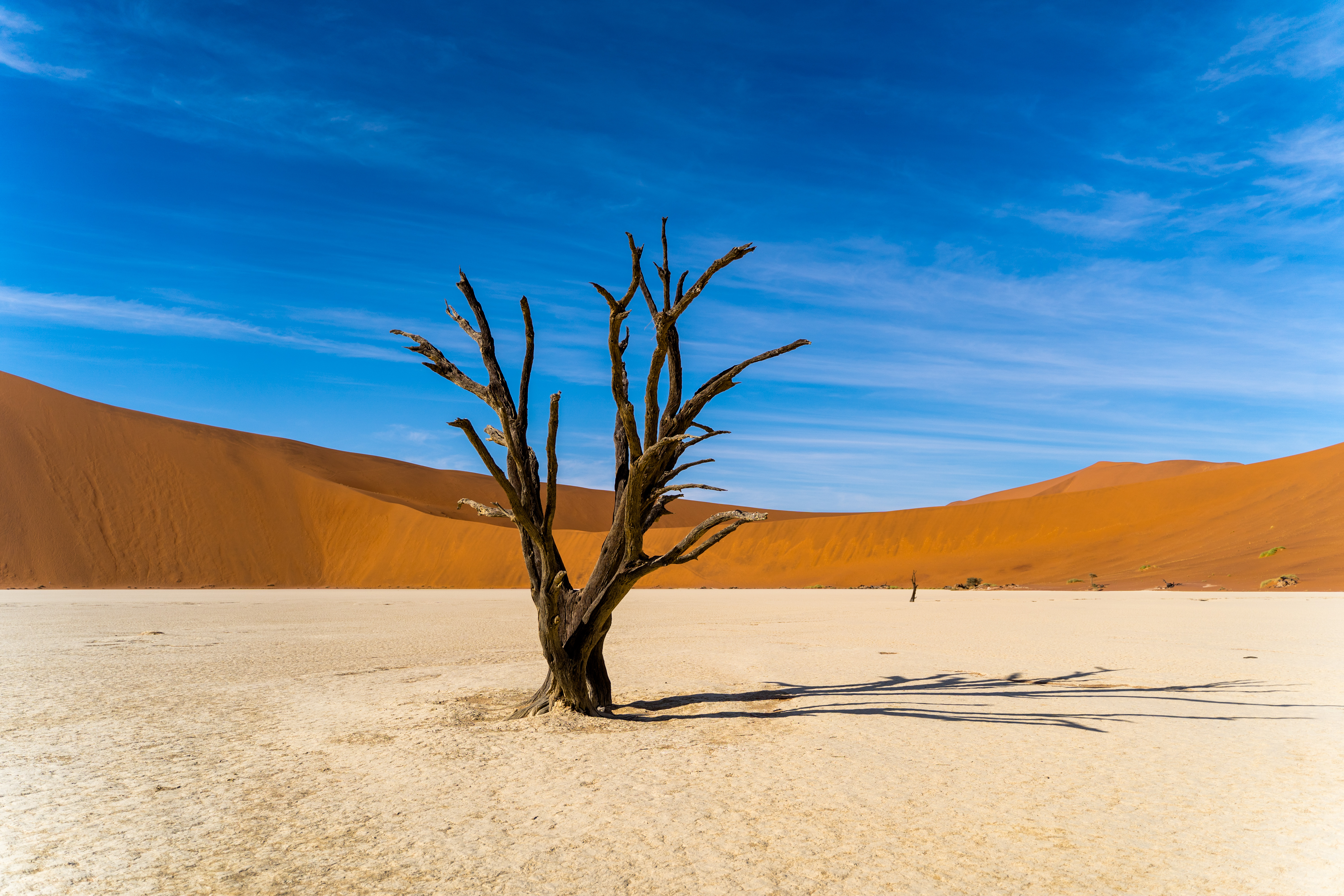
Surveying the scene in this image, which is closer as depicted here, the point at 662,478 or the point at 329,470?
the point at 662,478

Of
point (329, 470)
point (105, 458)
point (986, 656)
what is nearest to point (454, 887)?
point (986, 656)

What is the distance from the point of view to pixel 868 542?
57344mm

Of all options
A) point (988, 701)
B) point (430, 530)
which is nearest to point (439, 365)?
point (988, 701)

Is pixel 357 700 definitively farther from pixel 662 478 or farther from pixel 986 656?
pixel 986 656

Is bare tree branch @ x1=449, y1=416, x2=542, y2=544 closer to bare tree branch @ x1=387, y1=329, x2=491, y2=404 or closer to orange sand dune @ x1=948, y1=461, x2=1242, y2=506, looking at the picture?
bare tree branch @ x1=387, y1=329, x2=491, y2=404

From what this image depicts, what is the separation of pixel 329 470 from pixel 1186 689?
88619 millimetres

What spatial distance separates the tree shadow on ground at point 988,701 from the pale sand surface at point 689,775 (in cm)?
6

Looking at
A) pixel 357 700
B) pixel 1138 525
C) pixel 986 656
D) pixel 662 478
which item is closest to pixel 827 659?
pixel 986 656

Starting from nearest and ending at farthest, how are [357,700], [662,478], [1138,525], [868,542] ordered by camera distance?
[662,478], [357,700], [1138,525], [868,542]

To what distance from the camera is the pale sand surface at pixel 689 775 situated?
3980mm

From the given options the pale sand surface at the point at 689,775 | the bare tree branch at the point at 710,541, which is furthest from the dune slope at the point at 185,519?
the bare tree branch at the point at 710,541

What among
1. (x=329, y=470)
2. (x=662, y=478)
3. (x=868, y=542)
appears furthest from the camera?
(x=329, y=470)

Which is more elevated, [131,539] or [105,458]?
[105,458]

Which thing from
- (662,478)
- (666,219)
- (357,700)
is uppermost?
(666,219)
